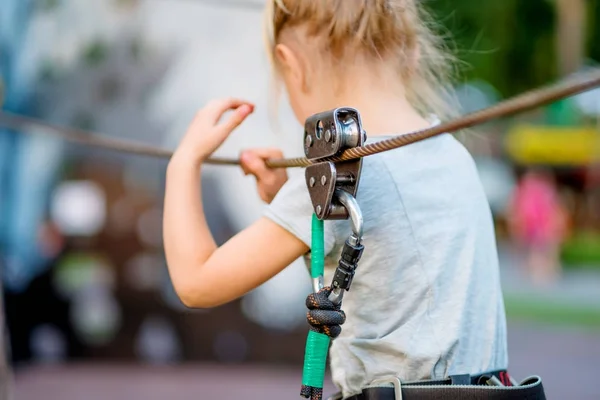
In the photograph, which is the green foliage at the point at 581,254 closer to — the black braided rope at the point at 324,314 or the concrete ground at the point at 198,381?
Answer: the concrete ground at the point at 198,381

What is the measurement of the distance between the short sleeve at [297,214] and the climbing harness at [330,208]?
0.08 m

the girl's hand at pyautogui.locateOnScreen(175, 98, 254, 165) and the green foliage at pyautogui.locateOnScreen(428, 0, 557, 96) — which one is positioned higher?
the green foliage at pyautogui.locateOnScreen(428, 0, 557, 96)

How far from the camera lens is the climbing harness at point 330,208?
47.9 inches

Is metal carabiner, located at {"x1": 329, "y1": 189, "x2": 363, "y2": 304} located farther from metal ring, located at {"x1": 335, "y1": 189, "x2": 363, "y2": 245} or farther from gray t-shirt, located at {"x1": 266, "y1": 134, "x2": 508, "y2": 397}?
gray t-shirt, located at {"x1": 266, "y1": 134, "x2": 508, "y2": 397}

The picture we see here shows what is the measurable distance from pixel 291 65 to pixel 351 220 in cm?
41

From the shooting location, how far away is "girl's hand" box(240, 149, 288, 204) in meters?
1.68

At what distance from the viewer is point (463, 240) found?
4.70 ft

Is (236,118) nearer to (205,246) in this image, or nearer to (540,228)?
(205,246)

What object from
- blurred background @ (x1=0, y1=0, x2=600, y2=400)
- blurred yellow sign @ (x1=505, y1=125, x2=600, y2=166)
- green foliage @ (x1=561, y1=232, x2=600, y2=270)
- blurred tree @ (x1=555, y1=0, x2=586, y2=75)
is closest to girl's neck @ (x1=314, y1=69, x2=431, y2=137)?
blurred background @ (x1=0, y1=0, x2=600, y2=400)

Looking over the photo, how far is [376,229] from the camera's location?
1.39 m

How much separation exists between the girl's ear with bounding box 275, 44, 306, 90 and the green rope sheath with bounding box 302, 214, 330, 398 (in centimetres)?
34

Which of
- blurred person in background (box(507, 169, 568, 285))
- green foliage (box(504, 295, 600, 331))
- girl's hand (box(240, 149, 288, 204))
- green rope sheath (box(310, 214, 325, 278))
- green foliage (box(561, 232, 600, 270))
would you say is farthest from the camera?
green foliage (box(561, 232, 600, 270))

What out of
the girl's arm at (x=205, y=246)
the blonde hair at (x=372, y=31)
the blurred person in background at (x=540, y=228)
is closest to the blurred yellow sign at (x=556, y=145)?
the blurred person in background at (x=540, y=228)

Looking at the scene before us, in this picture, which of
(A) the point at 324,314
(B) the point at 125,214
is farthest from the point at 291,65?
(B) the point at 125,214
